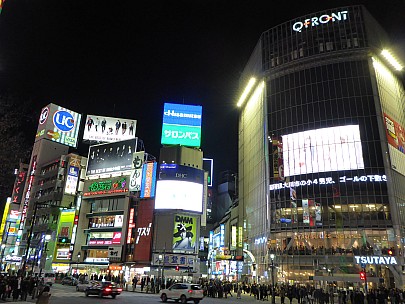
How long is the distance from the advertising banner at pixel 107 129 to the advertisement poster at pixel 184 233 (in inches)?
1100

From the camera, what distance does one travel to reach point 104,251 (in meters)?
70.8

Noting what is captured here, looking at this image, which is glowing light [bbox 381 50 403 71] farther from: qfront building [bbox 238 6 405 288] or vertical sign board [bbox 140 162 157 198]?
vertical sign board [bbox 140 162 157 198]

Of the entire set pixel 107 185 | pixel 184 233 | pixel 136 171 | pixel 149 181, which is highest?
pixel 136 171

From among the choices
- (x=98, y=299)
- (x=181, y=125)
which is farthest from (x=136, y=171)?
(x=98, y=299)

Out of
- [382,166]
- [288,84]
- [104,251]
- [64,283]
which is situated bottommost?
[64,283]

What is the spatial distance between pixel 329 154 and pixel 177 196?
27.5 metres

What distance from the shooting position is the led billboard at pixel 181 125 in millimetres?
70000

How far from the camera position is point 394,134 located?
59625 millimetres

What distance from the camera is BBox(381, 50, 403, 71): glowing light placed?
63.8 metres

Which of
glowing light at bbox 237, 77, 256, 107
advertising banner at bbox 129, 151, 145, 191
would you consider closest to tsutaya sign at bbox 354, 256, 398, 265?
advertising banner at bbox 129, 151, 145, 191

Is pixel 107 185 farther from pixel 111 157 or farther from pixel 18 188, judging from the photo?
pixel 18 188

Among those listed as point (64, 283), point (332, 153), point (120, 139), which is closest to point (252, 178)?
point (332, 153)

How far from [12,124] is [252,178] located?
193 feet

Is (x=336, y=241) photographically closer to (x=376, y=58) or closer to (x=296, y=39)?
(x=376, y=58)
